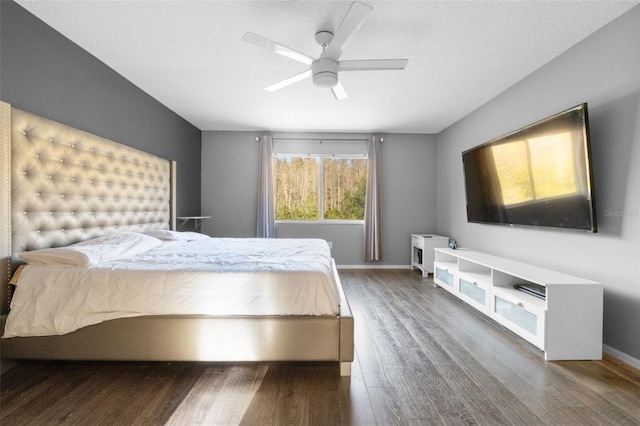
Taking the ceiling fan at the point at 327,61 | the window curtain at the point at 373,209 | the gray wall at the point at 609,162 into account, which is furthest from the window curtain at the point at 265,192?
the gray wall at the point at 609,162

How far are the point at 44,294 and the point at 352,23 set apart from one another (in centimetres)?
251

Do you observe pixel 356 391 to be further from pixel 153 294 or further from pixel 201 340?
pixel 153 294

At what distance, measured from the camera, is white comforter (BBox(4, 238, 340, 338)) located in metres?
1.77

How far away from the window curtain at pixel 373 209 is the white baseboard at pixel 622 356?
306 cm

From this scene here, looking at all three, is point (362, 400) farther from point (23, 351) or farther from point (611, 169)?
point (611, 169)

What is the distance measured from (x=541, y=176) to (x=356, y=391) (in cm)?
236

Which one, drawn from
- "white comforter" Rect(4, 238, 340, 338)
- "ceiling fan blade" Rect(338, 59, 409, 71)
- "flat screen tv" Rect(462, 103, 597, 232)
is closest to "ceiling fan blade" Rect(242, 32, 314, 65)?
"ceiling fan blade" Rect(338, 59, 409, 71)

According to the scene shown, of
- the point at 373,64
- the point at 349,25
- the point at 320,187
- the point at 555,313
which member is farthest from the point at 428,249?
the point at 349,25

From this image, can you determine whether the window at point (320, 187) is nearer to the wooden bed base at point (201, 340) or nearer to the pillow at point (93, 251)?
the pillow at point (93, 251)

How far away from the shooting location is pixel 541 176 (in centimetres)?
253

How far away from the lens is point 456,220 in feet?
14.6

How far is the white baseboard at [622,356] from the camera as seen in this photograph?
6.34 ft

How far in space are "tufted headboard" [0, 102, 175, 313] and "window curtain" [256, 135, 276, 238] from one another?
6.55 ft

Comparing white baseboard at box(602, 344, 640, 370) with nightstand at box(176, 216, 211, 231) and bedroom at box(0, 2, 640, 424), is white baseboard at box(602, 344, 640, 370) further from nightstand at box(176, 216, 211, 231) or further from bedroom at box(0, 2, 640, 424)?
nightstand at box(176, 216, 211, 231)
